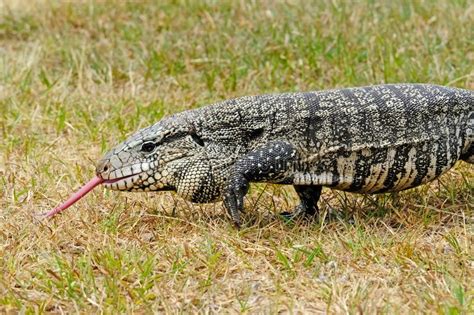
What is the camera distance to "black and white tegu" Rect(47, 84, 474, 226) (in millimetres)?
5871

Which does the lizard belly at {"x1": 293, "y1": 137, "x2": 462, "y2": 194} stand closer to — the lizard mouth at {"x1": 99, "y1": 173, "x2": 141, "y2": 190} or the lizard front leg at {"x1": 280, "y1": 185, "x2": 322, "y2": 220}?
the lizard front leg at {"x1": 280, "y1": 185, "x2": 322, "y2": 220}

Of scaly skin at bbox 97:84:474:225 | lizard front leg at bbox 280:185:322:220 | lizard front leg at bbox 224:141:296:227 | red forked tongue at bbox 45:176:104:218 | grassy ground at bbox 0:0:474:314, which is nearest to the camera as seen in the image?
grassy ground at bbox 0:0:474:314

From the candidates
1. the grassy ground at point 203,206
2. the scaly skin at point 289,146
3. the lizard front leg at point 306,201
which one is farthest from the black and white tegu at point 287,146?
the grassy ground at point 203,206

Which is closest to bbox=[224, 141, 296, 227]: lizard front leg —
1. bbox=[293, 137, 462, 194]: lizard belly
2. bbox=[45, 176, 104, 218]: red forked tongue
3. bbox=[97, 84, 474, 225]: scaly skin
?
bbox=[97, 84, 474, 225]: scaly skin

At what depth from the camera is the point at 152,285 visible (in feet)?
16.7

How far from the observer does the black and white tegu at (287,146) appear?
19.3 feet

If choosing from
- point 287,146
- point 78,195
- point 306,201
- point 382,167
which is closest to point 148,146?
point 78,195

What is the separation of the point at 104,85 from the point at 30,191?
2625 millimetres

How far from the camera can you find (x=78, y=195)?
238 inches

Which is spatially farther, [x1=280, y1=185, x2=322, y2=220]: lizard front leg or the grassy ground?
[x1=280, y1=185, x2=322, y2=220]: lizard front leg

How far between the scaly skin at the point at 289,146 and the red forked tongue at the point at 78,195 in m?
0.06

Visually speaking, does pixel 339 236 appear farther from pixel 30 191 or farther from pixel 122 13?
pixel 122 13

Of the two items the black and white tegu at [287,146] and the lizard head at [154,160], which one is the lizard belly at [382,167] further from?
the lizard head at [154,160]

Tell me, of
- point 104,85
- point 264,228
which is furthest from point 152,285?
point 104,85
